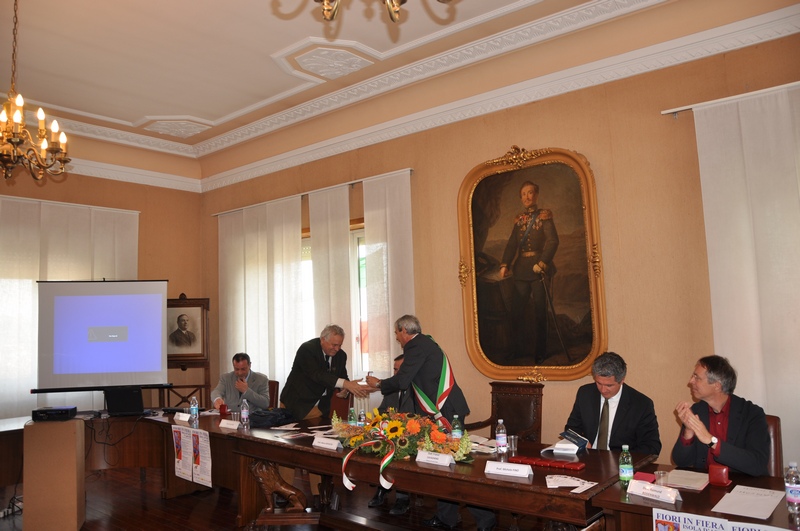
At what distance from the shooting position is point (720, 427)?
336cm

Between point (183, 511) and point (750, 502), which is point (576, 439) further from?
point (183, 511)

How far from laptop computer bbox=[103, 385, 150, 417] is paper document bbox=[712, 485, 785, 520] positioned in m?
5.78

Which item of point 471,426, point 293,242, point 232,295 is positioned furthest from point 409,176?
point 232,295

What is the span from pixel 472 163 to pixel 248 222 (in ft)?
12.0

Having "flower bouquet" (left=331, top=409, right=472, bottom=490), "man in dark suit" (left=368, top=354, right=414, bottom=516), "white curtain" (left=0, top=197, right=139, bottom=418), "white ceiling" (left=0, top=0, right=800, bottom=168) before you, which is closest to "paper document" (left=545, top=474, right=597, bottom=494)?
"flower bouquet" (left=331, top=409, right=472, bottom=490)

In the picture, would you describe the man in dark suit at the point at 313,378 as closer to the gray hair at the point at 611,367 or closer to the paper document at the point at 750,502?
the gray hair at the point at 611,367

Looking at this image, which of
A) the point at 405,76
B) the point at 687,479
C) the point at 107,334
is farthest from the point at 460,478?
the point at 107,334

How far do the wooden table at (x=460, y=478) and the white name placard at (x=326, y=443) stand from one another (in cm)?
4

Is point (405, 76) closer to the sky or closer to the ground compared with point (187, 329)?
closer to the sky

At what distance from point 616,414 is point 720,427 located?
27.3 inches

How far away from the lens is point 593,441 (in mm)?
4055

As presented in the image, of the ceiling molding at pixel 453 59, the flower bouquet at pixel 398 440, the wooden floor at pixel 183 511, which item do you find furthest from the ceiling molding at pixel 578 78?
the wooden floor at pixel 183 511

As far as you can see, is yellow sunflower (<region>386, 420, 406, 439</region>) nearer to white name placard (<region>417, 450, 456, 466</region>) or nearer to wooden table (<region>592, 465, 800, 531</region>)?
white name placard (<region>417, 450, 456, 466</region>)

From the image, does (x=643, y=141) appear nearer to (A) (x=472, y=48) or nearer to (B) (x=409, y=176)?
(A) (x=472, y=48)
